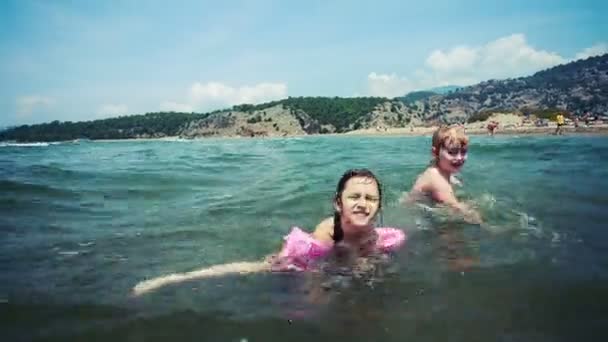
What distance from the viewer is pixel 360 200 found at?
4.37 m

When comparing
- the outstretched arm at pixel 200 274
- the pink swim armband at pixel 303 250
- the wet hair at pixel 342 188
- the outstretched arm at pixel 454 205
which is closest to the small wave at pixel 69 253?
the outstretched arm at pixel 200 274

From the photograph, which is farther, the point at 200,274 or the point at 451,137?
the point at 451,137

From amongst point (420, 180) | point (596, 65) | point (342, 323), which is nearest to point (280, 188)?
point (420, 180)

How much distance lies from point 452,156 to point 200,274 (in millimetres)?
4267

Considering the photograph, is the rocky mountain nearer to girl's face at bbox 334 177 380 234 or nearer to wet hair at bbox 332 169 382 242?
wet hair at bbox 332 169 382 242

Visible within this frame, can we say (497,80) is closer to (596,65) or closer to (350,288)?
(596,65)

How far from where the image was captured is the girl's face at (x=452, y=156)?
6.92 metres

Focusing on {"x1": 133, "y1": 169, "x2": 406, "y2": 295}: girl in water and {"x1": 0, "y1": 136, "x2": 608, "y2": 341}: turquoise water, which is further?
{"x1": 133, "y1": 169, "x2": 406, "y2": 295}: girl in water

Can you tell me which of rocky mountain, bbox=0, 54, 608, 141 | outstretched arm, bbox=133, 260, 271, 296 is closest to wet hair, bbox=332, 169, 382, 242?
outstretched arm, bbox=133, 260, 271, 296

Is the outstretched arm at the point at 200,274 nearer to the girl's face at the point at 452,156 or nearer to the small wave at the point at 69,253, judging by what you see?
the small wave at the point at 69,253

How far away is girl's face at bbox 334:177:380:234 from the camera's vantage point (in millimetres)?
4363

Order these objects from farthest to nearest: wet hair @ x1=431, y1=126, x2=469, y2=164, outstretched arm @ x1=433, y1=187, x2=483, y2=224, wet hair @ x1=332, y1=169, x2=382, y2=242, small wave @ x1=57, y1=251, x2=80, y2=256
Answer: wet hair @ x1=431, y1=126, x2=469, y2=164, outstretched arm @ x1=433, y1=187, x2=483, y2=224, small wave @ x1=57, y1=251, x2=80, y2=256, wet hair @ x1=332, y1=169, x2=382, y2=242

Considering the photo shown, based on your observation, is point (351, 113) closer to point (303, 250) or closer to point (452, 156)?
point (452, 156)

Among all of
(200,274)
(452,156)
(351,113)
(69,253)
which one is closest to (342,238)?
(200,274)
